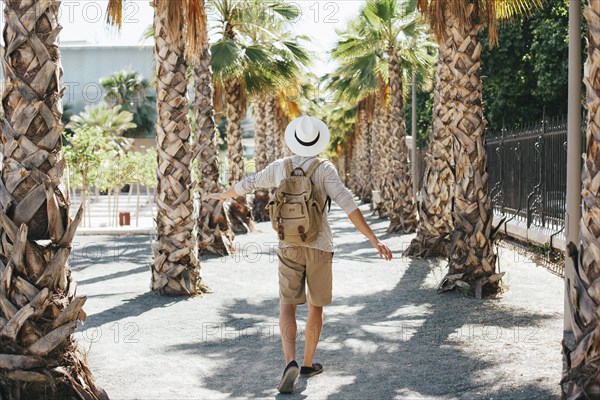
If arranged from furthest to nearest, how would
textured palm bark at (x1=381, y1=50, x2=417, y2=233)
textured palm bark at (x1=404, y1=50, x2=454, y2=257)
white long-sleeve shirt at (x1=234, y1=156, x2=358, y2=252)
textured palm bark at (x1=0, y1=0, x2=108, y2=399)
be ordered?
textured palm bark at (x1=381, y1=50, x2=417, y2=233)
textured palm bark at (x1=404, y1=50, x2=454, y2=257)
white long-sleeve shirt at (x1=234, y1=156, x2=358, y2=252)
textured palm bark at (x1=0, y1=0, x2=108, y2=399)

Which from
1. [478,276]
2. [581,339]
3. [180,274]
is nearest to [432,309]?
[478,276]

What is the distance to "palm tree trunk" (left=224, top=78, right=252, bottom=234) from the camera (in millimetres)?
20719

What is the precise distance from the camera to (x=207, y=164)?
15.6m

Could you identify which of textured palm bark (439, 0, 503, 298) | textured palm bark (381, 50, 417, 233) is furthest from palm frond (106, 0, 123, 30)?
textured palm bark (381, 50, 417, 233)

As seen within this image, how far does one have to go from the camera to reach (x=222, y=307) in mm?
9188

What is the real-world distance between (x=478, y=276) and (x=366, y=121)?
95.3ft

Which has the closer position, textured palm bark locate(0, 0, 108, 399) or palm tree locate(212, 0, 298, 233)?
textured palm bark locate(0, 0, 108, 399)

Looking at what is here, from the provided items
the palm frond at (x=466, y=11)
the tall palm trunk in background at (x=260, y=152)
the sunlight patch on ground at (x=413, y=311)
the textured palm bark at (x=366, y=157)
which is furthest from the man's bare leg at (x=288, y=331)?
the textured palm bark at (x=366, y=157)

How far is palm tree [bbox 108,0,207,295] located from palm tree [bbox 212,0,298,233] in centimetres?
926

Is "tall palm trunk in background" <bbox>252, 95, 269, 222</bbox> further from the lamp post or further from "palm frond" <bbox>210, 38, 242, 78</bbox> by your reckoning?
the lamp post

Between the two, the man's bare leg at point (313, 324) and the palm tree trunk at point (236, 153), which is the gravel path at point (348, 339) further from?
the palm tree trunk at point (236, 153)

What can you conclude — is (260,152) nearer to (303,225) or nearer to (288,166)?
(288,166)

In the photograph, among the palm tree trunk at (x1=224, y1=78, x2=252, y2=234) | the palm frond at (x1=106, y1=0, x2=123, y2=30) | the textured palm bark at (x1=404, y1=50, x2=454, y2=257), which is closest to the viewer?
the palm frond at (x1=106, y1=0, x2=123, y2=30)

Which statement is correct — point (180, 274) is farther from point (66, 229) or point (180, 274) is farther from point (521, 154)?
point (521, 154)
